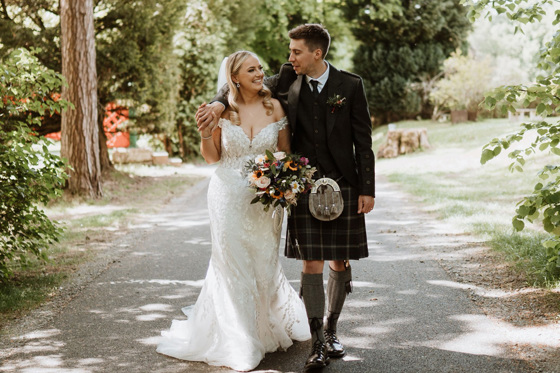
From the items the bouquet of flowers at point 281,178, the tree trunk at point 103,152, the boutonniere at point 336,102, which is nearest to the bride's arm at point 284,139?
the bouquet of flowers at point 281,178

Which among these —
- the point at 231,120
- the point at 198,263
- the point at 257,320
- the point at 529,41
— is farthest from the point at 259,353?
the point at 529,41

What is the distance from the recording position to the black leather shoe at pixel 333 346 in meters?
4.35

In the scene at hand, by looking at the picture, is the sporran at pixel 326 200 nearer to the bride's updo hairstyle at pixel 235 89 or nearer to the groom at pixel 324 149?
the groom at pixel 324 149

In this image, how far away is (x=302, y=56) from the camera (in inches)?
168

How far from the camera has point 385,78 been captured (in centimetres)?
3262

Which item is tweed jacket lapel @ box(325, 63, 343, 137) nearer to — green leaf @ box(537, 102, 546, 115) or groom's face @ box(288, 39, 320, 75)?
groom's face @ box(288, 39, 320, 75)

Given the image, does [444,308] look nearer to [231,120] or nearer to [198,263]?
[231,120]

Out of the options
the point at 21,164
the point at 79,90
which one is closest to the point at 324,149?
the point at 21,164

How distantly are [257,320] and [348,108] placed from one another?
171 cm

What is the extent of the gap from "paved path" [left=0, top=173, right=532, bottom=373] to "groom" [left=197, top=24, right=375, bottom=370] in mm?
496

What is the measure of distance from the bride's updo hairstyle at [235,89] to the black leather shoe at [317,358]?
1.70m

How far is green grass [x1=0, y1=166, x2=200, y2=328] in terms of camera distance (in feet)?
19.9

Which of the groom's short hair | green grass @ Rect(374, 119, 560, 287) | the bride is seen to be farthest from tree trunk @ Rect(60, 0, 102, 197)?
the groom's short hair

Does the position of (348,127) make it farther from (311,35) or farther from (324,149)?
(311,35)
